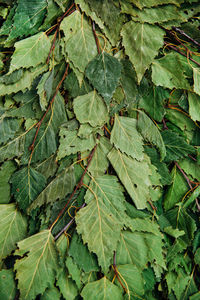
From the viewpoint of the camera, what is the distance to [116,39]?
2.14ft

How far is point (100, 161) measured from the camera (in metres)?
0.67

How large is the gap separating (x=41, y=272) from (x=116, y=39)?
57cm

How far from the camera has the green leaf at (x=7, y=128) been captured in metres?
0.69

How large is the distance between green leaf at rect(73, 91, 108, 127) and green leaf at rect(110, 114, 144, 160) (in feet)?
0.14

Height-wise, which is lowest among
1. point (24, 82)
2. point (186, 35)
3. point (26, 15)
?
point (186, 35)

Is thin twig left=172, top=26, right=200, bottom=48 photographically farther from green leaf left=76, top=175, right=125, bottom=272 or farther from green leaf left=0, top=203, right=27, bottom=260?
green leaf left=0, top=203, right=27, bottom=260

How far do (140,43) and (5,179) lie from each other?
0.48m

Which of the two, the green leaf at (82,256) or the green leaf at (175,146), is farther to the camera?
the green leaf at (175,146)

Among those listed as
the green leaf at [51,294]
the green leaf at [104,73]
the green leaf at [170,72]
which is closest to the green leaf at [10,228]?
the green leaf at [51,294]

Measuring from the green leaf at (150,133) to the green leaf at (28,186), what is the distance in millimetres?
279

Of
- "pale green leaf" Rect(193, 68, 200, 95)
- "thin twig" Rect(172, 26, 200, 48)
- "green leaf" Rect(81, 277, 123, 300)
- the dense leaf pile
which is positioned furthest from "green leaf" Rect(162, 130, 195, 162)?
"green leaf" Rect(81, 277, 123, 300)

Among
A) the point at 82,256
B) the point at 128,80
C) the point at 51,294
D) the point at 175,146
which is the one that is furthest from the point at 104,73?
the point at 51,294

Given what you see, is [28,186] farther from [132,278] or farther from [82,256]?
[132,278]

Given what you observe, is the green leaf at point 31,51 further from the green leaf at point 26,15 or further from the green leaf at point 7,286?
the green leaf at point 7,286
